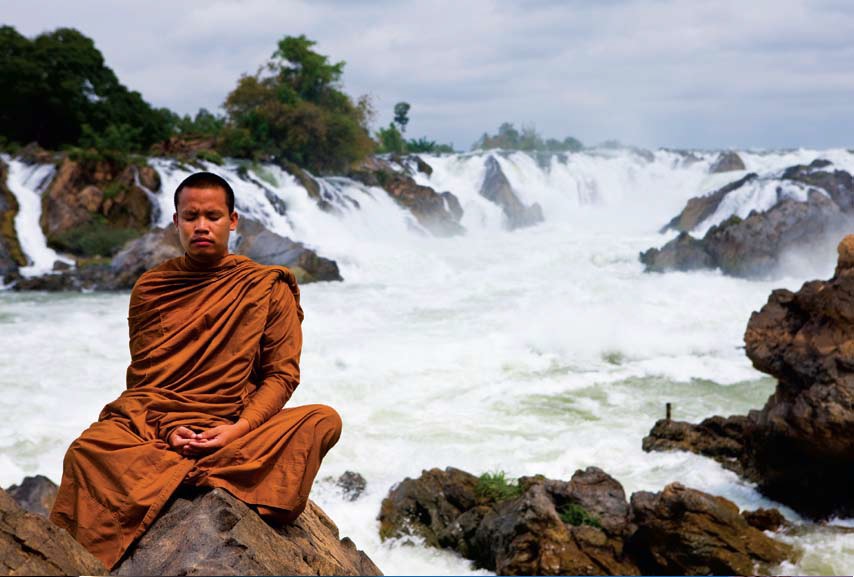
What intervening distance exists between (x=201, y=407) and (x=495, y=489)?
14.4 feet

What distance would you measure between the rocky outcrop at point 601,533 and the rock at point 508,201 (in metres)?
27.9

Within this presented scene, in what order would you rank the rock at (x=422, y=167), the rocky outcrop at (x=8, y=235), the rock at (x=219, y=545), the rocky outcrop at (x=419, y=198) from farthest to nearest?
the rock at (x=422, y=167) < the rocky outcrop at (x=419, y=198) < the rocky outcrop at (x=8, y=235) < the rock at (x=219, y=545)

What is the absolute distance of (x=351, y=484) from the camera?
22.3 ft

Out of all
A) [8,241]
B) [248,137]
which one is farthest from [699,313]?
[248,137]

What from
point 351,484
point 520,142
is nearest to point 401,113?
point 520,142

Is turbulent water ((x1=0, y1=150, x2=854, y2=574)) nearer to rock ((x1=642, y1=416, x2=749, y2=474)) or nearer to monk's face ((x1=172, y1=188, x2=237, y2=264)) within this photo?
rock ((x1=642, y1=416, x2=749, y2=474))

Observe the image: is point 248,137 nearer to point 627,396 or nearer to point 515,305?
point 515,305

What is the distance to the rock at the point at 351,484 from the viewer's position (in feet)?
22.0

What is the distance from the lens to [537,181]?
36969 mm

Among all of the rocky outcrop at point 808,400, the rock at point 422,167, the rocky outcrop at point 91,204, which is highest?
the rock at point 422,167

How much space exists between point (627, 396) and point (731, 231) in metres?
11.6

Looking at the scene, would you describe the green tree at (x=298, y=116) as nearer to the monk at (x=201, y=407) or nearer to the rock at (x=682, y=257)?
the rock at (x=682, y=257)

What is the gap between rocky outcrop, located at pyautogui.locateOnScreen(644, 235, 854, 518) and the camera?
18.8ft

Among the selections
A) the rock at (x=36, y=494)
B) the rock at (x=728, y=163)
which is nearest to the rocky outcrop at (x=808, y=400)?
the rock at (x=36, y=494)
